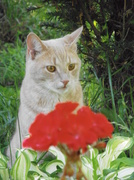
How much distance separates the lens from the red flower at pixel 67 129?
0.65m

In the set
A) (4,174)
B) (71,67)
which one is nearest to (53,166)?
(4,174)

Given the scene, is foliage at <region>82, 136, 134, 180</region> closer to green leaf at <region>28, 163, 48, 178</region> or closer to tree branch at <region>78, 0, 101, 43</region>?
green leaf at <region>28, 163, 48, 178</region>

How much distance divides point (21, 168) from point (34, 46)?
90cm

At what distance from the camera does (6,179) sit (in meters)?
1.51

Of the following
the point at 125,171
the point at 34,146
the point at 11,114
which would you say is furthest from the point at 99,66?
the point at 34,146

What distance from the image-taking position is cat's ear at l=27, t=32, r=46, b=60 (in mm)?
1987

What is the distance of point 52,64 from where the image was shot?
2037mm

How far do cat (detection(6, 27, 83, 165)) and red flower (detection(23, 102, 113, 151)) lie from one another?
1252 millimetres

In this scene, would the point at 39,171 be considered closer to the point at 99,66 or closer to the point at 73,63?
the point at 73,63

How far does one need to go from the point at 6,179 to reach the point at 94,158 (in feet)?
1.42

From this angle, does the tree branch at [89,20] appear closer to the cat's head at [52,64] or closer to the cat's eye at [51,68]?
the cat's head at [52,64]

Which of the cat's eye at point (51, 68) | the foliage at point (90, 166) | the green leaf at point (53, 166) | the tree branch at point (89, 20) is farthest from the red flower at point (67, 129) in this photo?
the tree branch at point (89, 20)

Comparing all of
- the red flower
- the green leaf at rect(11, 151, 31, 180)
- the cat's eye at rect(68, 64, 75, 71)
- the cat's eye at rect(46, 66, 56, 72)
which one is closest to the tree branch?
the cat's eye at rect(68, 64, 75, 71)

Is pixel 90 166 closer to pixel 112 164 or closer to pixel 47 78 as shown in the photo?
pixel 112 164
